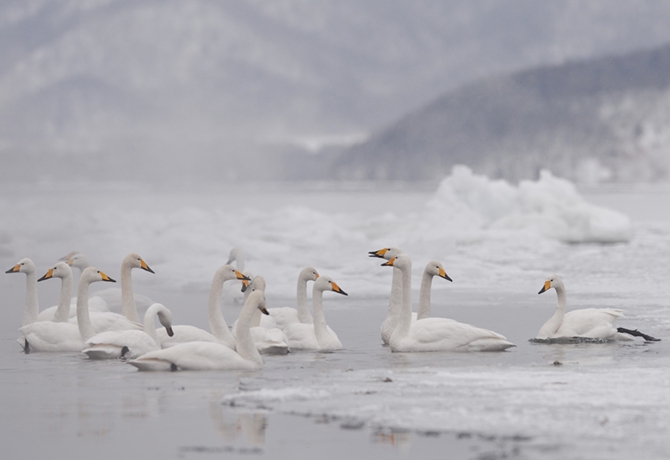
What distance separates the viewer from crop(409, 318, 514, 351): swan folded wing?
447 inches

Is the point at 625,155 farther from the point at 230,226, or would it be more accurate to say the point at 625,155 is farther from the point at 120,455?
the point at 120,455

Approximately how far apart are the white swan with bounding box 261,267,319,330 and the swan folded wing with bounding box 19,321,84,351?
2.43 metres

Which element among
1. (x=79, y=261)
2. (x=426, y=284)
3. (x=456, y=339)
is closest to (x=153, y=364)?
(x=456, y=339)

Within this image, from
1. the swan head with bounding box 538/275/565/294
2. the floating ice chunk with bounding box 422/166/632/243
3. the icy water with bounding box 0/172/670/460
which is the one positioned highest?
the floating ice chunk with bounding box 422/166/632/243

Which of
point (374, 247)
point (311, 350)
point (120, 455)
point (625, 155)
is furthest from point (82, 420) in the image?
point (625, 155)

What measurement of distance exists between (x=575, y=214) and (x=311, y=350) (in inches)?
913

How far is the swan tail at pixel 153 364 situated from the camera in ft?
32.2

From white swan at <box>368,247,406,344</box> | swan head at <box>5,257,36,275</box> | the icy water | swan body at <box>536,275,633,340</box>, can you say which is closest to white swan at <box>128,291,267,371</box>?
the icy water

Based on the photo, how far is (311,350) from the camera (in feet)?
38.0

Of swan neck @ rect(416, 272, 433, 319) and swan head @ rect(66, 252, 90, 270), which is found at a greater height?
swan head @ rect(66, 252, 90, 270)

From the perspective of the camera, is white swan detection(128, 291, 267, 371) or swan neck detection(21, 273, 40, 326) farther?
swan neck detection(21, 273, 40, 326)

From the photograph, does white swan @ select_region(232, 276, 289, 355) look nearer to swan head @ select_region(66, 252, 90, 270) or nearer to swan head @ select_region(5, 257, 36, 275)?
swan head @ select_region(5, 257, 36, 275)

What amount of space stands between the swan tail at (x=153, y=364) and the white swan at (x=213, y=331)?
99cm

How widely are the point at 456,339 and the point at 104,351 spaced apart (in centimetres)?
360
